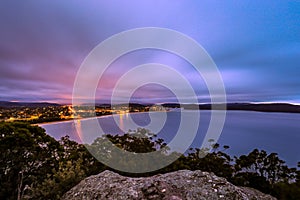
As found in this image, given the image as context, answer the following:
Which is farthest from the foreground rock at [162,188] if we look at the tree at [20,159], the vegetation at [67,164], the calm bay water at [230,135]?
the calm bay water at [230,135]

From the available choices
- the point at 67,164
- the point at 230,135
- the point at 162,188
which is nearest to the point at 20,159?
the point at 67,164

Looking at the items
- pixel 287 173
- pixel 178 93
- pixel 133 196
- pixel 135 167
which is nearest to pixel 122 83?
pixel 178 93

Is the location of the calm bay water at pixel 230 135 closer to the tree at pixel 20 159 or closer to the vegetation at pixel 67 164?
the vegetation at pixel 67 164

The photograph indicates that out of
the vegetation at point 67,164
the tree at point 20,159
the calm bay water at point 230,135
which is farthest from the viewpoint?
the calm bay water at point 230,135

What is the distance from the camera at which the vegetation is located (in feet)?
20.6

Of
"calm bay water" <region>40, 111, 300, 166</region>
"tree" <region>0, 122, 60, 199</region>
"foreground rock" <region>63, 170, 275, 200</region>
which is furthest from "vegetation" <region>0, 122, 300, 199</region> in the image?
"calm bay water" <region>40, 111, 300, 166</region>

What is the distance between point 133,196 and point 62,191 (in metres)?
2.43

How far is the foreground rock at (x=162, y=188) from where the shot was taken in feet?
15.7

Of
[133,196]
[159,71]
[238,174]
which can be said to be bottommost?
[238,174]

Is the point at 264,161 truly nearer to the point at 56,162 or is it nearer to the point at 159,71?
the point at 159,71

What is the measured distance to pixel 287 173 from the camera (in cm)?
775

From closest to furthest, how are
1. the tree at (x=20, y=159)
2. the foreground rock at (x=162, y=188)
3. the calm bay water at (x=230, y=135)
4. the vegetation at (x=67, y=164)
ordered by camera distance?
the foreground rock at (x=162, y=188)
the vegetation at (x=67, y=164)
the tree at (x=20, y=159)
the calm bay water at (x=230, y=135)

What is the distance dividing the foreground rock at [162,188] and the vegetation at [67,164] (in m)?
0.92

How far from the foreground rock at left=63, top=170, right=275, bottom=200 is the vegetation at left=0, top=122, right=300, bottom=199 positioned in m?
0.92
